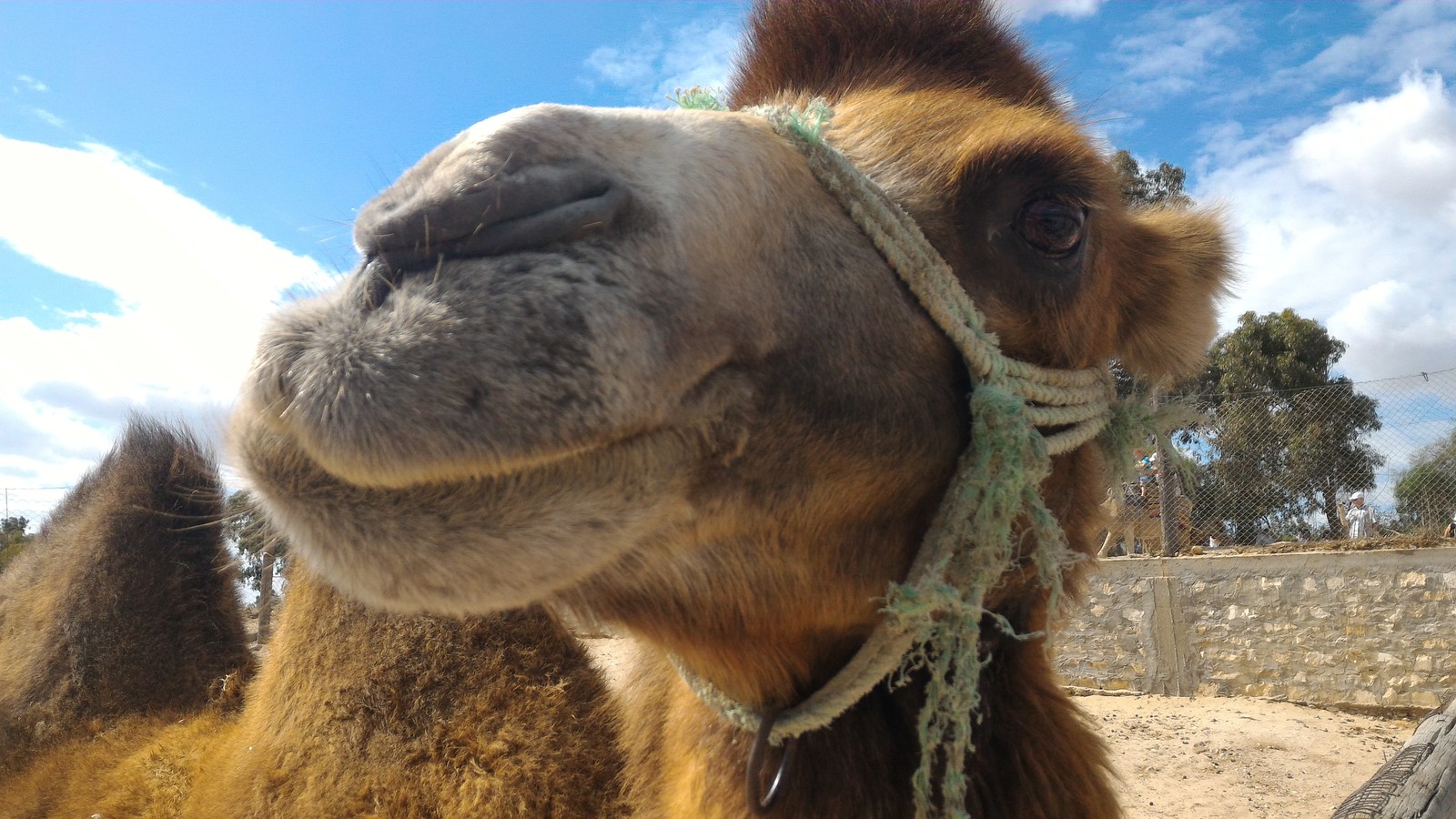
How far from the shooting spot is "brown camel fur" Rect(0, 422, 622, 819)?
2.41 m

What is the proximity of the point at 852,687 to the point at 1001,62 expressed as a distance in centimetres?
205

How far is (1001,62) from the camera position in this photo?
9.87ft

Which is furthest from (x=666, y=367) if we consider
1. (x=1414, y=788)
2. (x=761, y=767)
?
(x=1414, y=788)

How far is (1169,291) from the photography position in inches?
108

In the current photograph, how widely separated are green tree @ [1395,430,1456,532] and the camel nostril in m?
12.0

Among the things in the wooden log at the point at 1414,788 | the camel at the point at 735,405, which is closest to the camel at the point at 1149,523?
the wooden log at the point at 1414,788

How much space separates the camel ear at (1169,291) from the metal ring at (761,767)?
4.73 ft

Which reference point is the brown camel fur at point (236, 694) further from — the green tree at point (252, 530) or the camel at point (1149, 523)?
the camel at point (1149, 523)

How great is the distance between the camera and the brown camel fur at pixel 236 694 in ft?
7.89

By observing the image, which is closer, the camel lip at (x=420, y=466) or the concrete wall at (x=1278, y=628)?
the camel lip at (x=420, y=466)

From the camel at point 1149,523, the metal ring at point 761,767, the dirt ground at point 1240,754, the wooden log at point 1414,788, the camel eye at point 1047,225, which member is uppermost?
the camel eye at point 1047,225

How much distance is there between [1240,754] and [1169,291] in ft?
25.4

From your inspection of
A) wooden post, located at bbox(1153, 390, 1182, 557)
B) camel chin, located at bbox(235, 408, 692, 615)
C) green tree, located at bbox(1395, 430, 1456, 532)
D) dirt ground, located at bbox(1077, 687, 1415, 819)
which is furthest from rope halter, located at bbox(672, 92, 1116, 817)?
green tree, located at bbox(1395, 430, 1456, 532)

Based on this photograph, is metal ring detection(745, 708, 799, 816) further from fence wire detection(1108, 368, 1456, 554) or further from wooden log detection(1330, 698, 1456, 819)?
fence wire detection(1108, 368, 1456, 554)
